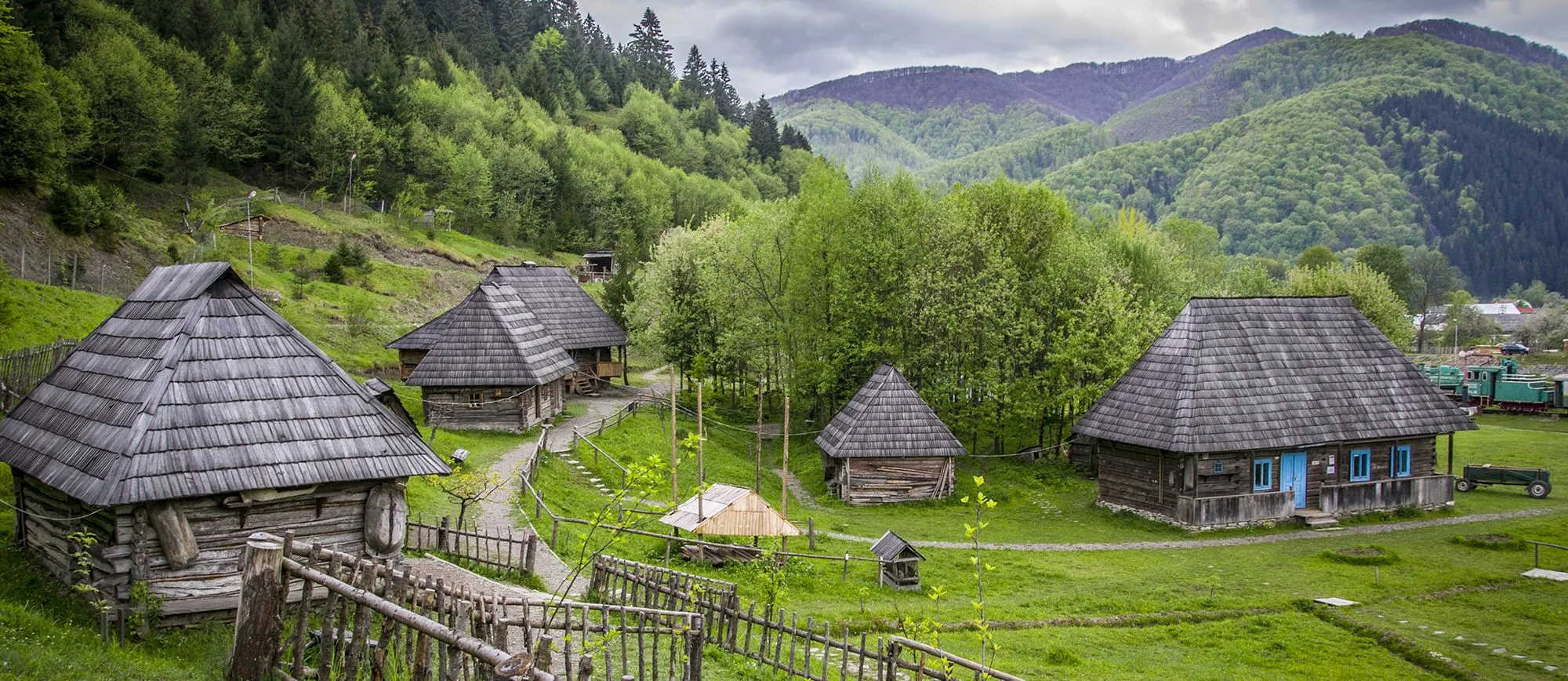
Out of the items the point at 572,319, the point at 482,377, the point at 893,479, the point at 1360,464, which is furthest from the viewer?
the point at 572,319

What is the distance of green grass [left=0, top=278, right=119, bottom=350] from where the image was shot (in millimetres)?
24047

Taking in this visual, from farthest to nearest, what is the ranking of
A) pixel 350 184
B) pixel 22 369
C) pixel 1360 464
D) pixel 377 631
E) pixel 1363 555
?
pixel 350 184, pixel 1360 464, pixel 1363 555, pixel 22 369, pixel 377 631

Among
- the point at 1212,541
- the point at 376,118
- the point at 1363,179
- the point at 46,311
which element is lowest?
the point at 1212,541

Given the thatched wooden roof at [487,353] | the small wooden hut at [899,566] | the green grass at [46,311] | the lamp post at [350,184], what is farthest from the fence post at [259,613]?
the lamp post at [350,184]

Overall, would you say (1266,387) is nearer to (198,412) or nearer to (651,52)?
(198,412)

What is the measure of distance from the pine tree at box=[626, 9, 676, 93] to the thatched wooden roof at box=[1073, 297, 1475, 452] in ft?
382

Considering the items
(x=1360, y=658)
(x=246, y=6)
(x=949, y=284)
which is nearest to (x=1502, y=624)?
(x=1360, y=658)

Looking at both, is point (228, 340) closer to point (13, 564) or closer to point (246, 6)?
point (13, 564)

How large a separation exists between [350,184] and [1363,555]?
2311 inches

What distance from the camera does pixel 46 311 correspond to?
26938mm

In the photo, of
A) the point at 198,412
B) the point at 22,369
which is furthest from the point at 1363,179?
the point at 198,412

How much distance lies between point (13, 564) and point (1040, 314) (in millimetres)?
32223

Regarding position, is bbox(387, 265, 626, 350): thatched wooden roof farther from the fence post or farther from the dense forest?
the fence post

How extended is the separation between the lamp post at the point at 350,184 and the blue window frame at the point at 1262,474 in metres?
53.1
